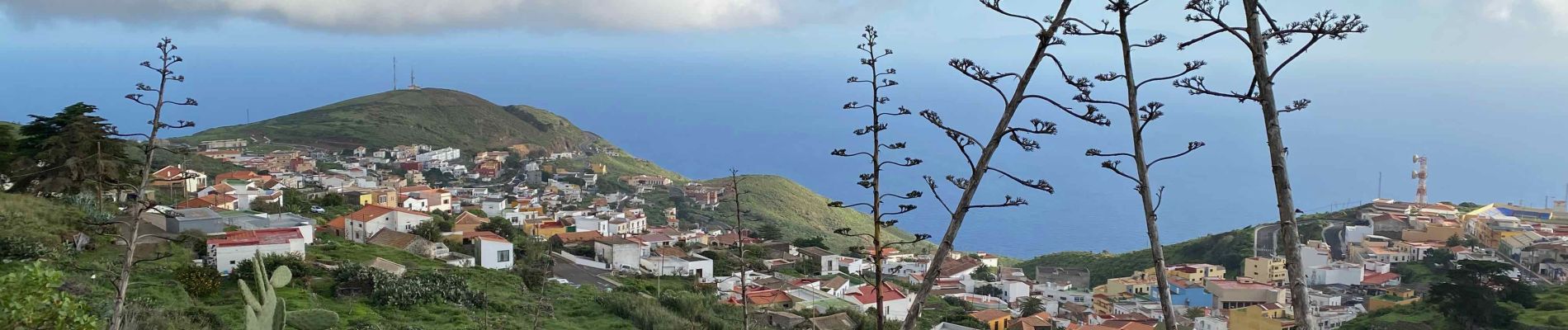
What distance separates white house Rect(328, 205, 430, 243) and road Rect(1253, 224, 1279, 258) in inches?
1119

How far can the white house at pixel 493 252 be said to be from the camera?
1961 centimetres

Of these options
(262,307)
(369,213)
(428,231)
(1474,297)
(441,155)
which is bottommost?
(1474,297)

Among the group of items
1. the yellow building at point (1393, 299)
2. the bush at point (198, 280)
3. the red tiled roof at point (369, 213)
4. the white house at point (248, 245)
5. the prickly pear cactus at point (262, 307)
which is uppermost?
the prickly pear cactus at point (262, 307)

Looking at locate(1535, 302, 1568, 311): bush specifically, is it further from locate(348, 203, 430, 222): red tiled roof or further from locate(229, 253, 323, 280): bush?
locate(348, 203, 430, 222): red tiled roof

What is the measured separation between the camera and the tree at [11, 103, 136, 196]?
14367 mm

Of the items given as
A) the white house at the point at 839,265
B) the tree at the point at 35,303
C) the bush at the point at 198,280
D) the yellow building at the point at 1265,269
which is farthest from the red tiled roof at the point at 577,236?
the tree at the point at 35,303

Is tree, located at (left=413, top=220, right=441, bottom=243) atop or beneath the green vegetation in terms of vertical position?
atop

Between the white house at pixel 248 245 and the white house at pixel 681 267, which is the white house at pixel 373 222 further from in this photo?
the white house at pixel 248 245

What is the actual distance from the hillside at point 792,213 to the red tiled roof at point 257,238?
27669 mm

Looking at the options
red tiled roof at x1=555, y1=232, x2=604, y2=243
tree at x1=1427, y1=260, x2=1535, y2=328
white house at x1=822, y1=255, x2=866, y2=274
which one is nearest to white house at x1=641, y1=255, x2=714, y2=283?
red tiled roof at x1=555, y1=232, x2=604, y2=243

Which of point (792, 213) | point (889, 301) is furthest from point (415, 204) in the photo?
point (792, 213)

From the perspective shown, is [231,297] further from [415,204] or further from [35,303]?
[415,204]

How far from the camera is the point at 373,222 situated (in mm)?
22359

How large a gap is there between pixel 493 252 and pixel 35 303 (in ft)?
49.5
